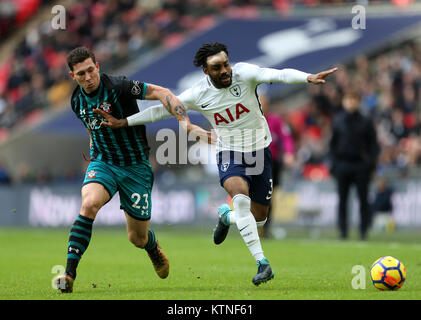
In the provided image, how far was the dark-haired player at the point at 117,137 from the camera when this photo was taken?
312 inches

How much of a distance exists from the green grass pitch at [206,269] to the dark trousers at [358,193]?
1.23ft

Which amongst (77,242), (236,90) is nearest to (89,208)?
(77,242)

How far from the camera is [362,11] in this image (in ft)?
70.3

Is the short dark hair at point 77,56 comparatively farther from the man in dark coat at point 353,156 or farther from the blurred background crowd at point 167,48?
the blurred background crowd at point 167,48

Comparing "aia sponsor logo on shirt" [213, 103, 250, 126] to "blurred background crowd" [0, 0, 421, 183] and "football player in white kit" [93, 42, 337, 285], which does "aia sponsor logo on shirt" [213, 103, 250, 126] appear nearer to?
"football player in white kit" [93, 42, 337, 285]

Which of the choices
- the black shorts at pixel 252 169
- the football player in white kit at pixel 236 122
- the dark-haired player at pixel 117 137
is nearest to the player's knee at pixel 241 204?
the football player in white kit at pixel 236 122

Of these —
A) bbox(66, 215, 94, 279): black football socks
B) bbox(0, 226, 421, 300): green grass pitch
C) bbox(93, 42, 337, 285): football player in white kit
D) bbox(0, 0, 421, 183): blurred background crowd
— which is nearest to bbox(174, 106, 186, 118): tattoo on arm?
bbox(93, 42, 337, 285): football player in white kit

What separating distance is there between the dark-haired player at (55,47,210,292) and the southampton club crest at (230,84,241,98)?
545 millimetres

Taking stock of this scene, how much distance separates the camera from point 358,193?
48.5 feet

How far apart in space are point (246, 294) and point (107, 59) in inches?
767

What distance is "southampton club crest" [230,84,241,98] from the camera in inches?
327

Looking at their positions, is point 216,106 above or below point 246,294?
above
